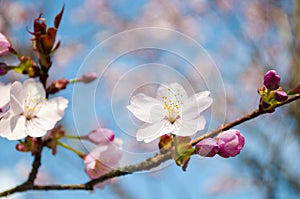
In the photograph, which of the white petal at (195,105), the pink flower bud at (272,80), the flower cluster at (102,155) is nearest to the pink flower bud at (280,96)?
the pink flower bud at (272,80)

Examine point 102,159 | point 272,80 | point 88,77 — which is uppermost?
point 272,80

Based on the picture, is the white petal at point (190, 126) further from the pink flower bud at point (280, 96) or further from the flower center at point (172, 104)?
the pink flower bud at point (280, 96)

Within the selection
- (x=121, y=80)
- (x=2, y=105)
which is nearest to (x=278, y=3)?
(x=121, y=80)

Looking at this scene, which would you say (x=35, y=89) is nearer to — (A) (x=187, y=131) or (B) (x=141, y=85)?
(B) (x=141, y=85)

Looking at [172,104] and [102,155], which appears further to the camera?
[102,155]

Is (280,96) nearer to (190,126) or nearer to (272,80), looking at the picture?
(272,80)

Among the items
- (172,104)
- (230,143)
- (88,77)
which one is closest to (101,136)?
(88,77)

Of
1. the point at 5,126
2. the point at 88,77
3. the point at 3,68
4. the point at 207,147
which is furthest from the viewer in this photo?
the point at 88,77
